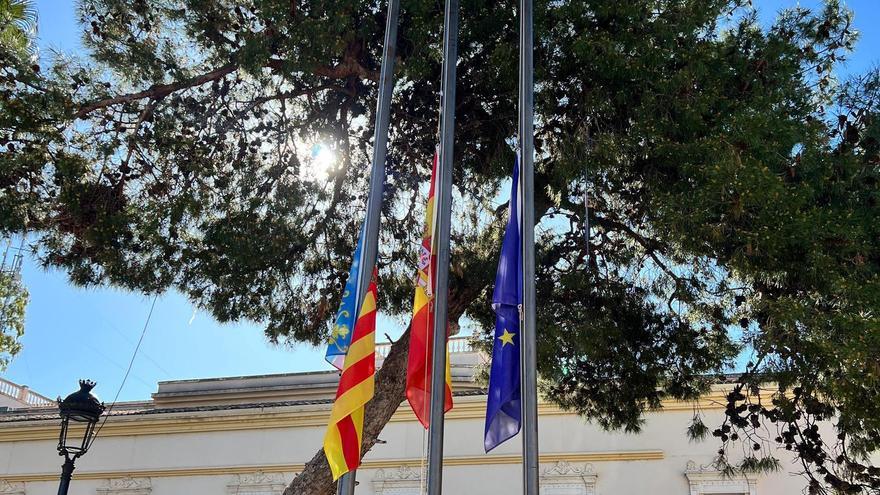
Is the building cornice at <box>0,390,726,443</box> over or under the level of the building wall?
over

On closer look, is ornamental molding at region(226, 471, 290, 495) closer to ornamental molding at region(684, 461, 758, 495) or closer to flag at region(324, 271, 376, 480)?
ornamental molding at region(684, 461, 758, 495)

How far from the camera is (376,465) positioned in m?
14.3

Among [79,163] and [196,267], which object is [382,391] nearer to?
[196,267]

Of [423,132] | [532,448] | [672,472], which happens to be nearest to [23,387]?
[672,472]

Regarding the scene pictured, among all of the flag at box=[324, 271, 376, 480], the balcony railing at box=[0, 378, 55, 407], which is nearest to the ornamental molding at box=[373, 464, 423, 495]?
the flag at box=[324, 271, 376, 480]

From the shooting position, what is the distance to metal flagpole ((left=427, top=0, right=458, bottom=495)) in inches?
185

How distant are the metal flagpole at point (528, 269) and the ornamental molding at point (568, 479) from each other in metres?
8.59

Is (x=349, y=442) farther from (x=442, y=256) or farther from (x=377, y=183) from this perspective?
(x=377, y=183)

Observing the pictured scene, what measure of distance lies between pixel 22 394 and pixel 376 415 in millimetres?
17916

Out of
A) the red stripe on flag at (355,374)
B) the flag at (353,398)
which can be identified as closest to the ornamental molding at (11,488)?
the flag at (353,398)

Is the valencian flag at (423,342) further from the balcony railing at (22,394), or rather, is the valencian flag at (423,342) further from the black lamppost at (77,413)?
the balcony railing at (22,394)

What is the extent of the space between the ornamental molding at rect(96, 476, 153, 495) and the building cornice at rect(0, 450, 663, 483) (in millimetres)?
67

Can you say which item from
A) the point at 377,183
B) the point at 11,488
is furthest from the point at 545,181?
the point at 11,488

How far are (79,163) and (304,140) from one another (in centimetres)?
→ 202
